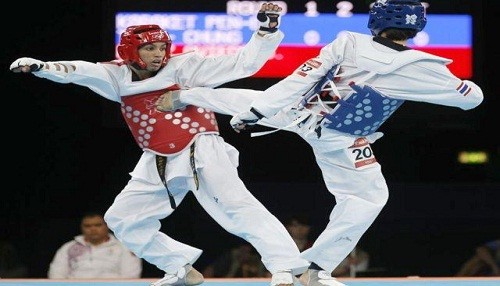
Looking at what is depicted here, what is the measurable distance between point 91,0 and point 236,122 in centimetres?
482

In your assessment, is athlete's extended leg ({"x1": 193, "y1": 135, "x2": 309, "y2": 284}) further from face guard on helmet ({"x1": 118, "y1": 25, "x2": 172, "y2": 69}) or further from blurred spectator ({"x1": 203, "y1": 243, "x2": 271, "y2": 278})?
blurred spectator ({"x1": 203, "y1": 243, "x2": 271, "y2": 278})

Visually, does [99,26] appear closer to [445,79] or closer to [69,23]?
[69,23]

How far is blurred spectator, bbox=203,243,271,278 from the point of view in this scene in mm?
10586

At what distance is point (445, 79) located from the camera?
7.23 metres

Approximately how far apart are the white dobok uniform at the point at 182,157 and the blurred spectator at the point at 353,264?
297 cm

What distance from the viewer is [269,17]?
7355mm

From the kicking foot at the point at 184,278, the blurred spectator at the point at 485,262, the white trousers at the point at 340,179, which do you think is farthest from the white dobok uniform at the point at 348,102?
the blurred spectator at the point at 485,262

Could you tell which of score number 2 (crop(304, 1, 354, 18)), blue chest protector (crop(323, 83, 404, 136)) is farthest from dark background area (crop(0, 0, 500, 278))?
blue chest protector (crop(323, 83, 404, 136))

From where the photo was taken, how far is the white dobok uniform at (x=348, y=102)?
7.22m

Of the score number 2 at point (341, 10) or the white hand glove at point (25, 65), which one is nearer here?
the white hand glove at point (25, 65)

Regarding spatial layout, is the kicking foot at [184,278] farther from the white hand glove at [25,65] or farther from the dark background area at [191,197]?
the dark background area at [191,197]

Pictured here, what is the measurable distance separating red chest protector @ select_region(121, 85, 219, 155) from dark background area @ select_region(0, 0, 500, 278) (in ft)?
12.3

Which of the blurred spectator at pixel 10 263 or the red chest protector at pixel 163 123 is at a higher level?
the red chest protector at pixel 163 123

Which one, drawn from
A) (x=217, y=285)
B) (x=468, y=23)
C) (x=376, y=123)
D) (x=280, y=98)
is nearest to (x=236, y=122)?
(x=280, y=98)
